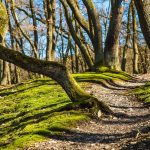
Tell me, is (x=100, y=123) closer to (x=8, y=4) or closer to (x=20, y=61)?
(x=20, y=61)

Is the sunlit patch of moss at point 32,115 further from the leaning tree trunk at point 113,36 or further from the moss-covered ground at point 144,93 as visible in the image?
the leaning tree trunk at point 113,36

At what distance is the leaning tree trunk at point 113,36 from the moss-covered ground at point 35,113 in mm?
1514

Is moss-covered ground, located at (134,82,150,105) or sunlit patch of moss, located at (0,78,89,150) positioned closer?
sunlit patch of moss, located at (0,78,89,150)

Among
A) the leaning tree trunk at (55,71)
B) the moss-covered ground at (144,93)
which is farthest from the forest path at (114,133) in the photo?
the leaning tree trunk at (55,71)

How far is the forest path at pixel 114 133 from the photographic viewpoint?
9234 millimetres

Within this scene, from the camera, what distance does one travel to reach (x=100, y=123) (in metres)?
12.4

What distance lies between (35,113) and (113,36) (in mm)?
Result: 12060

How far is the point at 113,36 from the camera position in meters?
25.3

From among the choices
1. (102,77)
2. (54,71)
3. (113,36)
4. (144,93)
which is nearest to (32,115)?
(54,71)

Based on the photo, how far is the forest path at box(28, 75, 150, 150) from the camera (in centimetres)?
923

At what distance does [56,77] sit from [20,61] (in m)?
1.29

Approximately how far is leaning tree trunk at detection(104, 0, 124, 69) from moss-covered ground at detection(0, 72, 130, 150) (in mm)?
1514

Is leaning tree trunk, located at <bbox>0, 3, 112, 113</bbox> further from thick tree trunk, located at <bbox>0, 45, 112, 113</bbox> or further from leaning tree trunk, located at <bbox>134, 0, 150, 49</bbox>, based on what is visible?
leaning tree trunk, located at <bbox>134, 0, 150, 49</bbox>

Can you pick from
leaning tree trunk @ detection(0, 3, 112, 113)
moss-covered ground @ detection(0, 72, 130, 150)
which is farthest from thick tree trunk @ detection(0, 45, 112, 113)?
moss-covered ground @ detection(0, 72, 130, 150)
